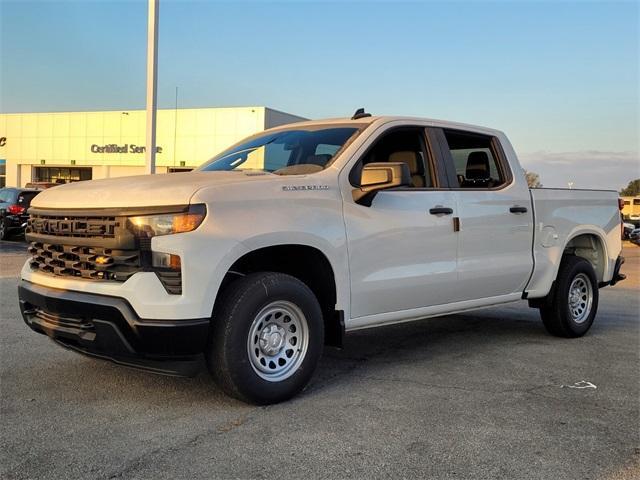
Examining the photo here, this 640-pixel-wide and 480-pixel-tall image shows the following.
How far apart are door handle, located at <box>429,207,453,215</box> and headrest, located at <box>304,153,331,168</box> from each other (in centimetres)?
96

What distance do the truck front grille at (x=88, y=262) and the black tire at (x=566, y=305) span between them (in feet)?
14.8

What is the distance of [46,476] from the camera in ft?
10.1

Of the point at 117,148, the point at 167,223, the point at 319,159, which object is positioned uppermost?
the point at 117,148

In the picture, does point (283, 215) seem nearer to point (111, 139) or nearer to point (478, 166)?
point (478, 166)

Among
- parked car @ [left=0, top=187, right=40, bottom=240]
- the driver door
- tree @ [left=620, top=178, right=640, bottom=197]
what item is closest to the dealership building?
parked car @ [left=0, top=187, right=40, bottom=240]

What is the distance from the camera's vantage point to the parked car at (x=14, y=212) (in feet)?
60.8

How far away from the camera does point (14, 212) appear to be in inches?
730

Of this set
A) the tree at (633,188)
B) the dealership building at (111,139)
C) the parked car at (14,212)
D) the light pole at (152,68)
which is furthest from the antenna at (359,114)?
the tree at (633,188)

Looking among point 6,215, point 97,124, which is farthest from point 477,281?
point 97,124

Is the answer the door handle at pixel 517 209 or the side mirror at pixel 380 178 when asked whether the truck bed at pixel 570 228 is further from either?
the side mirror at pixel 380 178

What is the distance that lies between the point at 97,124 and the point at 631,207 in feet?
148

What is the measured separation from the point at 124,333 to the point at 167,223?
0.70 m

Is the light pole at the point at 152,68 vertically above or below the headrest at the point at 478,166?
above

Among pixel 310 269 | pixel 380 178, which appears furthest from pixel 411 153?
pixel 310 269
